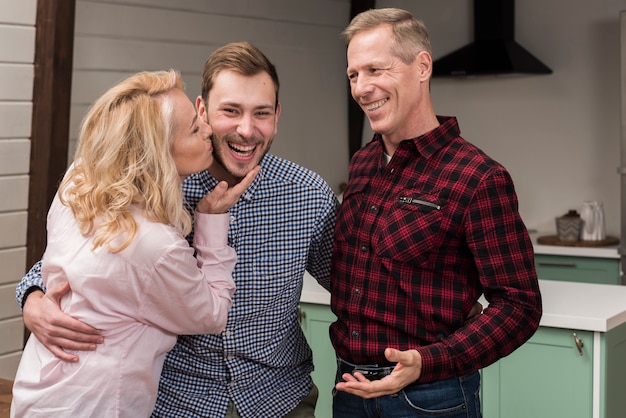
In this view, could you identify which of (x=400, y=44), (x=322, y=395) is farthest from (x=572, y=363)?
(x=400, y=44)

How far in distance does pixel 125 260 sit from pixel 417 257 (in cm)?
62

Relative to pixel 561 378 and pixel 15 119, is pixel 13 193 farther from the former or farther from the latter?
pixel 561 378

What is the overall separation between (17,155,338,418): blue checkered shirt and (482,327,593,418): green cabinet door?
1.18 m

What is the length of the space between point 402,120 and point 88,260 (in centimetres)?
76

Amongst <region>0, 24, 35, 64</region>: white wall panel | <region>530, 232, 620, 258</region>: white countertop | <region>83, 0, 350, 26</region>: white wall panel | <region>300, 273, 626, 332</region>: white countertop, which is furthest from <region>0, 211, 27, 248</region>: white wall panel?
<region>530, 232, 620, 258</region>: white countertop

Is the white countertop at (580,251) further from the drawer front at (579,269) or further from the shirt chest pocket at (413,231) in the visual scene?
the shirt chest pocket at (413,231)

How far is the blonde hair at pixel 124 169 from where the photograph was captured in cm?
166

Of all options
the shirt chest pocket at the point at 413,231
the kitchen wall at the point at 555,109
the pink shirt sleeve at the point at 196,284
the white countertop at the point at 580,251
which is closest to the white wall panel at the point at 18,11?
the pink shirt sleeve at the point at 196,284

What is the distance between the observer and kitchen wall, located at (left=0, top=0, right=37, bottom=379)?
12.8ft

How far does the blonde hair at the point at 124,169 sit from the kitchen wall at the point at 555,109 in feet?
14.9

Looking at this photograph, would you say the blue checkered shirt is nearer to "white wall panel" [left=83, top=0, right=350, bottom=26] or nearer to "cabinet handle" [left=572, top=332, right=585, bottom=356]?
"cabinet handle" [left=572, top=332, right=585, bottom=356]

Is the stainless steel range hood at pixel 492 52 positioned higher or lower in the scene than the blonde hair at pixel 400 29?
higher

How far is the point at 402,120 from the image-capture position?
2.01 meters

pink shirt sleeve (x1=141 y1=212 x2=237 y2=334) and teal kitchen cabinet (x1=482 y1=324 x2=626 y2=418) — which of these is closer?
pink shirt sleeve (x1=141 y1=212 x2=237 y2=334)
